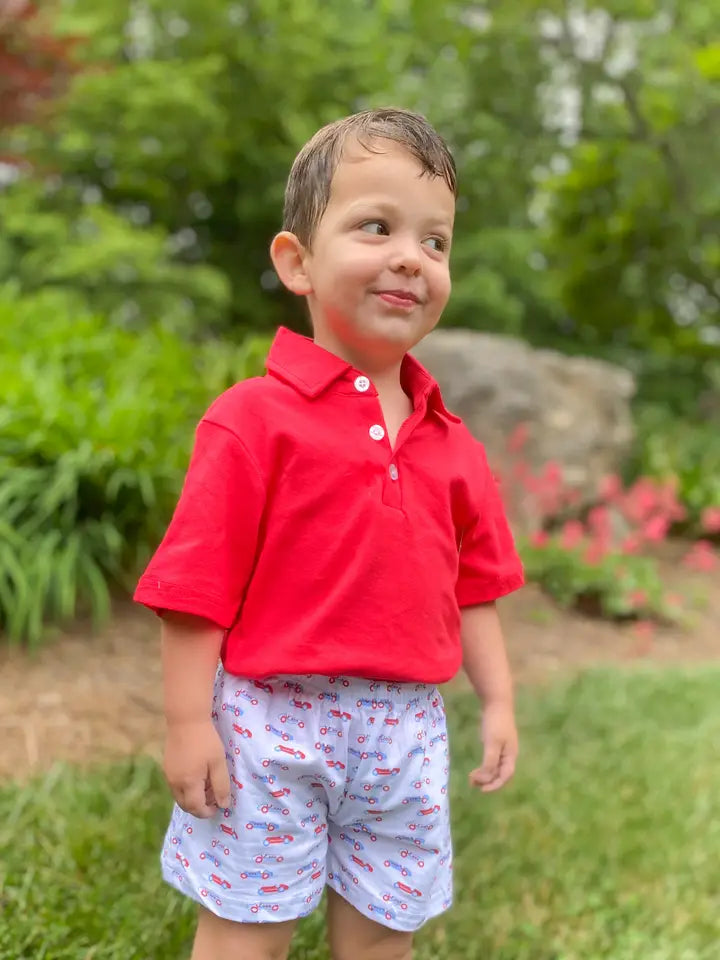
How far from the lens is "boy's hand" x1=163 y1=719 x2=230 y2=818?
4.18 feet

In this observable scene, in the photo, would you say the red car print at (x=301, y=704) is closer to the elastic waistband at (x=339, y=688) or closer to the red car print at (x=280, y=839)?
the elastic waistband at (x=339, y=688)

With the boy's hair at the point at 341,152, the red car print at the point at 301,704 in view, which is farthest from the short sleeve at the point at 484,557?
the boy's hair at the point at 341,152

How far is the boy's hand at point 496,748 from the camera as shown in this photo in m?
1.57

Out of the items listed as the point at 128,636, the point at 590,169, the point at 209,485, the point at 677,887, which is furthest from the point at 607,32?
the point at 209,485

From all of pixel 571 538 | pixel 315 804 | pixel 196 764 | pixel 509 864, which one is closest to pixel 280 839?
pixel 315 804

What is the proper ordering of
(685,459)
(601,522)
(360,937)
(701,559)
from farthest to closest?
(685,459), (601,522), (701,559), (360,937)

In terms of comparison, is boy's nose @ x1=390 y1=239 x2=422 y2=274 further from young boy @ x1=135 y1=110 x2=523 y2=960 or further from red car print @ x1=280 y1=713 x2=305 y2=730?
red car print @ x1=280 y1=713 x2=305 y2=730

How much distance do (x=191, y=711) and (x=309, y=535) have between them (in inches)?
11.5

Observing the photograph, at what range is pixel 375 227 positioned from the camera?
4.35 ft

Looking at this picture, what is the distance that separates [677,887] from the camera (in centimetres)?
224

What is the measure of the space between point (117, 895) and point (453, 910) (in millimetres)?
731

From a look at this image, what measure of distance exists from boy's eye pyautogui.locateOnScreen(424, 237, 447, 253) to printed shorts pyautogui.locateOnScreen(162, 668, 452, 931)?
0.66 meters

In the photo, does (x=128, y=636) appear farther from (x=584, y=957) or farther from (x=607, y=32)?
(x=607, y=32)

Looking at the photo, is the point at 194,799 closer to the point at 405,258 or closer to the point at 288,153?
the point at 405,258
